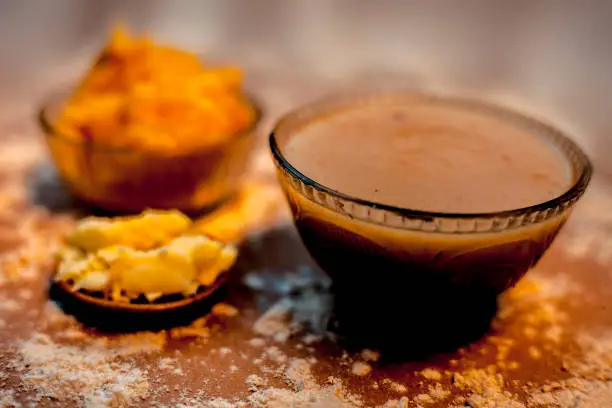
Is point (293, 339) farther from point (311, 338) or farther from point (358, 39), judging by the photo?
point (358, 39)

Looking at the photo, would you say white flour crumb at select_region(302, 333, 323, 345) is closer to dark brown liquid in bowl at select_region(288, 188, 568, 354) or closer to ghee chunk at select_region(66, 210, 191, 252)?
dark brown liquid in bowl at select_region(288, 188, 568, 354)

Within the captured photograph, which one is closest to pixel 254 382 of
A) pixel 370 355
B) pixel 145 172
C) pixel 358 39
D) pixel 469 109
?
pixel 370 355

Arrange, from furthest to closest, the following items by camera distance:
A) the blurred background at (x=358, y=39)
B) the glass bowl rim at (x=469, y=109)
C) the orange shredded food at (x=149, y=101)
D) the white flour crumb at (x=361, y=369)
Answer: the blurred background at (x=358, y=39) → the orange shredded food at (x=149, y=101) → the white flour crumb at (x=361, y=369) → the glass bowl rim at (x=469, y=109)

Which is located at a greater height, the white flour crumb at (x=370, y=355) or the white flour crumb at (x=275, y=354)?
the white flour crumb at (x=370, y=355)

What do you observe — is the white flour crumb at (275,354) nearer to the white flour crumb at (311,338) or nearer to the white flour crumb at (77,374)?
the white flour crumb at (311,338)

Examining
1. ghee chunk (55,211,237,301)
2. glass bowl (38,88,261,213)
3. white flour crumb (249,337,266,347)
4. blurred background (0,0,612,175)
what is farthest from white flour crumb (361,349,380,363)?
blurred background (0,0,612,175)

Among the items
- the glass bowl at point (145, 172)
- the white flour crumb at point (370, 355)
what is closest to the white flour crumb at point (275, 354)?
the white flour crumb at point (370, 355)

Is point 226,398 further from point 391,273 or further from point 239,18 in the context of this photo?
point 239,18
